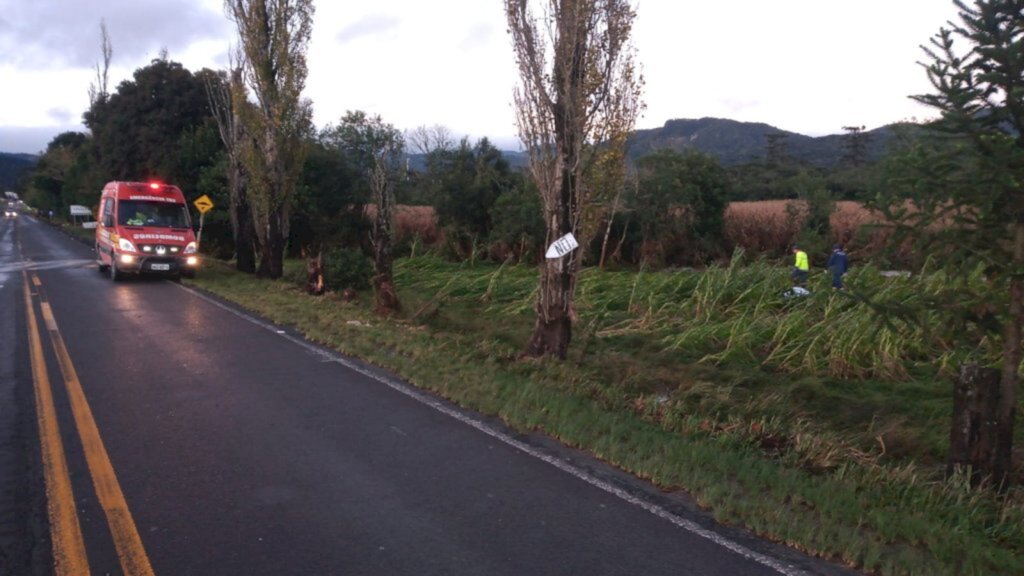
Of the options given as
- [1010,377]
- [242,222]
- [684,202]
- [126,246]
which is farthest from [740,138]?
[1010,377]

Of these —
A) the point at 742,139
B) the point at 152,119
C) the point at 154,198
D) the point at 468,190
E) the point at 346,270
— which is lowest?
the point at 346,270

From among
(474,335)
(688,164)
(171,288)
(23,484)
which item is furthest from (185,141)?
(23,484)

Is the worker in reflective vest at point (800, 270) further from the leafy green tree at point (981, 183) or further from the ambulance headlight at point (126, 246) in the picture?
the ambulance headlight at point (126, 246)

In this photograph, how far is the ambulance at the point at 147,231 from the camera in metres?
22.0

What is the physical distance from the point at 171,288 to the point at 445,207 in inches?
477

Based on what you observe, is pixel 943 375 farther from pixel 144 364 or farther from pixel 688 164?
pixel 688 164

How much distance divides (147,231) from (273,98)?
490cm

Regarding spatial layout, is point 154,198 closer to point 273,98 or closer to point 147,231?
point 147,231

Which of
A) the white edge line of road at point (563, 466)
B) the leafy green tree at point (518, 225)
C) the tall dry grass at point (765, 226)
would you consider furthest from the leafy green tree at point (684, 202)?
the white edge line of road at point (563, 466)

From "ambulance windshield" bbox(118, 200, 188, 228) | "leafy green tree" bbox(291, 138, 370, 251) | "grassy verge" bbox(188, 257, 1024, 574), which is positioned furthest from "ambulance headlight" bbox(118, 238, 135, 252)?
"leafy green tree" bbox(291, 138, 370, 251)

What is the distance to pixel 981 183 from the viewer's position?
21.0 feet

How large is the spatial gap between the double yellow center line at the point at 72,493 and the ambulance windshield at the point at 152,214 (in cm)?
1298

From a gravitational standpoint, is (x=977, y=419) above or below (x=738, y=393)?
above

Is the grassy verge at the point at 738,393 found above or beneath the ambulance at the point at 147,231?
beneath
